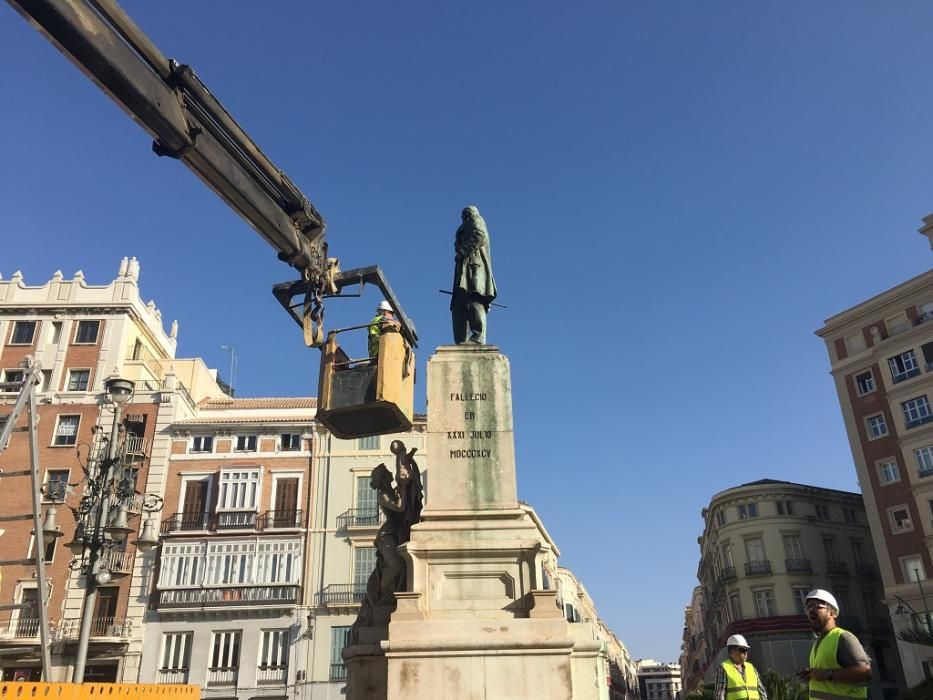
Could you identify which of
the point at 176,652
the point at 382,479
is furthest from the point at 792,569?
the point at 382,479

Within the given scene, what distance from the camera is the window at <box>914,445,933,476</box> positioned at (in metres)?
39.2

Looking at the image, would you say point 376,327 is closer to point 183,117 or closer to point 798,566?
point 183,117

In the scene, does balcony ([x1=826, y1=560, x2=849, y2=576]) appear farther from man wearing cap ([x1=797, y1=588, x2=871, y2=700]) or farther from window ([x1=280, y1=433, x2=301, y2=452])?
man wearing cap ([x1=797, y1=588, x2=871, y2=700])

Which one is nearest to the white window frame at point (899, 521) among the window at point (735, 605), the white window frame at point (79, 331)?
the window at point (735, 605)

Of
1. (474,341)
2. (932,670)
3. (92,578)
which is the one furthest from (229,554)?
(932,670)

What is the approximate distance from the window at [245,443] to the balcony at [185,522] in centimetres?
383

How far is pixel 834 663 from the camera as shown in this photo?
5082 mm

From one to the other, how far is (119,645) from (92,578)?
24.0 meters

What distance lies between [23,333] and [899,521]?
48.2m

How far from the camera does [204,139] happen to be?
31.1 ft

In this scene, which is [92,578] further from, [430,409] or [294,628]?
[294,628]

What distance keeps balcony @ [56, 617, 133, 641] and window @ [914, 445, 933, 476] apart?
3974 cm

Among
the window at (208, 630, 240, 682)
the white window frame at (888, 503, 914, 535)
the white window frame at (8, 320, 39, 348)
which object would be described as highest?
the white window frame at (8, 320, 39, 348)

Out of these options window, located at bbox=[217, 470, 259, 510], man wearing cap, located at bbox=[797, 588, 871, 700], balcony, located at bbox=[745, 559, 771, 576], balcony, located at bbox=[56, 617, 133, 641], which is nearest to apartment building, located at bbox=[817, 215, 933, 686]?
balcony, located at bbox=[745, 559, 771, 576]
